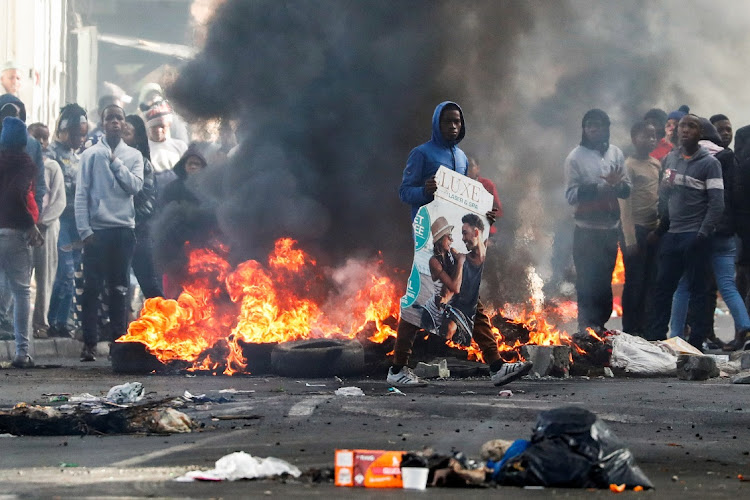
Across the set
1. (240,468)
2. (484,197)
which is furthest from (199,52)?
(240,468)

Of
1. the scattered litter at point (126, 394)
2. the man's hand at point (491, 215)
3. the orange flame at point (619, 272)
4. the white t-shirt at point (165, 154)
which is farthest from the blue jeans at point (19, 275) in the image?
the orange flame at point (619, 272)

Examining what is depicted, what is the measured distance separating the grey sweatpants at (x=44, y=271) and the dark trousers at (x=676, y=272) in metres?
6.97

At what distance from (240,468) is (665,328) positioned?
814 cm

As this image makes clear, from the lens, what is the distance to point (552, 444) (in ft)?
18.0

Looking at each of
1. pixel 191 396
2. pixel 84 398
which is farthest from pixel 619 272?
pixel 84 398

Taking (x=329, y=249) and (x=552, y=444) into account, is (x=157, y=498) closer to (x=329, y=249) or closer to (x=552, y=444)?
(x=552, y=444)

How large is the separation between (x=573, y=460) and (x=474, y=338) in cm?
474

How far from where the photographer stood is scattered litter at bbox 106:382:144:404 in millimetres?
8844

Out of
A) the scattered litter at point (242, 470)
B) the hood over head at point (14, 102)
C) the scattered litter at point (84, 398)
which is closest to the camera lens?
the scattered litter at point (242, 470)

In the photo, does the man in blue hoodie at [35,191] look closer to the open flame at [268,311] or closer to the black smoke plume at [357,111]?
the black smoke plume at [357,111]

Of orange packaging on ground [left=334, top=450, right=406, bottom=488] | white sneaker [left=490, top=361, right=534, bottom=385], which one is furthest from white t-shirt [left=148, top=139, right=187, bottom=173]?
orange packaging on ground [left=334, top=450, right=406, bottom=488]

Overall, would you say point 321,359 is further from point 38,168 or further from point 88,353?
point 38,168

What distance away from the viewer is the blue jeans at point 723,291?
12977 millimetres

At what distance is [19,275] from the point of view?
13.0 metres
